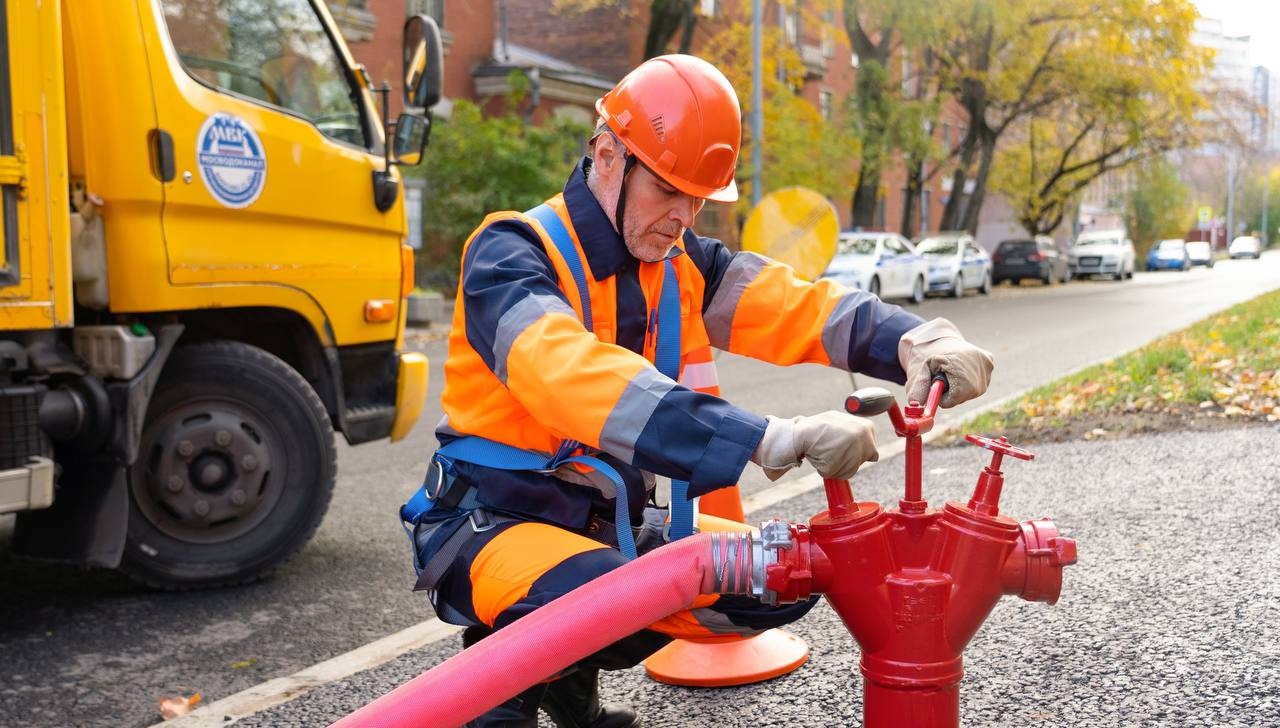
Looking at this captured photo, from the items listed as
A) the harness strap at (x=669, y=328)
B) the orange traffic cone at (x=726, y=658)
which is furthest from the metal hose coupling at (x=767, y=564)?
the orange traffic cone at (x=726, y=658)

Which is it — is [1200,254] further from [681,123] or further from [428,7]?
[681,123]

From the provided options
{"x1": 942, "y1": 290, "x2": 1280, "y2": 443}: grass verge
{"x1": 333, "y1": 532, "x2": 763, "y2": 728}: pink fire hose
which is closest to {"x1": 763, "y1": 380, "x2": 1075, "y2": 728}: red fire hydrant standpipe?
{"x1": 333, "y1": 532, "x2": 763, "y2": 728}: pink fire hose

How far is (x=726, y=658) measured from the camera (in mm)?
3492

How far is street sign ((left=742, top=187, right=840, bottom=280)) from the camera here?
10.3m

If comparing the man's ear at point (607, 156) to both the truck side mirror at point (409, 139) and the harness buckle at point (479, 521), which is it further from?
the truck side mirror at point (409, 139)

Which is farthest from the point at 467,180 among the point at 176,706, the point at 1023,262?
the point at 1023,262

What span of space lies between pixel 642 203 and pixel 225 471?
2891mm

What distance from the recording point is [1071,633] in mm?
3641

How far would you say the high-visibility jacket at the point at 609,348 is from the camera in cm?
207

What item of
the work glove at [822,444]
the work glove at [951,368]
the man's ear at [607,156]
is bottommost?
the work glove at [822,444]

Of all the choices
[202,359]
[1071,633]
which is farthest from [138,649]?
[1071,633]

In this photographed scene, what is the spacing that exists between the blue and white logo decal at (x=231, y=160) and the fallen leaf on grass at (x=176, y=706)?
6.20 feet

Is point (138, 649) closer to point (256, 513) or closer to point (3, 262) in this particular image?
point (256, 513)

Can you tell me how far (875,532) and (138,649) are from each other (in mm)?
3056
